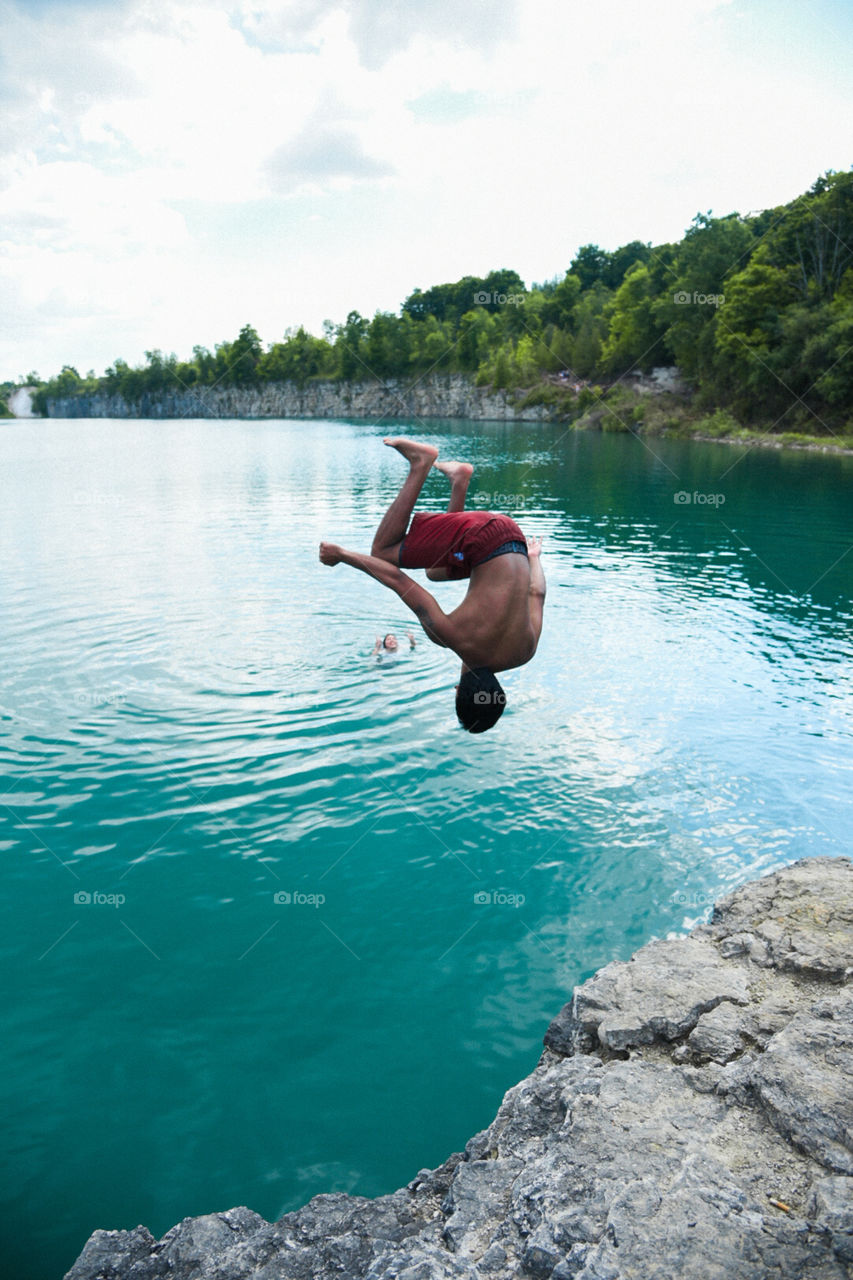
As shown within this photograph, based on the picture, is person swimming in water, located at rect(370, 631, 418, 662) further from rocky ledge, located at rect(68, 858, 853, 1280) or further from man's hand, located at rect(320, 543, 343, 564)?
Answer: rocky ledge, located at rect(68, 858, 853, 1280)

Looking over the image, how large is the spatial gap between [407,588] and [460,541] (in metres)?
0.56

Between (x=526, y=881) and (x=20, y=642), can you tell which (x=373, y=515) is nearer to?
(x=20, y=642)

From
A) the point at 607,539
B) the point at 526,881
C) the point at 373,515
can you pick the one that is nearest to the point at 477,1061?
the point at 526,881

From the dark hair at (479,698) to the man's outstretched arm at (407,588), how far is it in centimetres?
33

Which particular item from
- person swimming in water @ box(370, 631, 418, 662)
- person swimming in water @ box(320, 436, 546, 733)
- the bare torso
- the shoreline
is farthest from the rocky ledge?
the shoreline

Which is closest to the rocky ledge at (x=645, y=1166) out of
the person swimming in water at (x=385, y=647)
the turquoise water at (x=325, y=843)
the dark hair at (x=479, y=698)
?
the turquoise water at (x=325, y=843)

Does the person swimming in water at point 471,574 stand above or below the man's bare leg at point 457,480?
below

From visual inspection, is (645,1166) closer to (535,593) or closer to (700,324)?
(535,593)

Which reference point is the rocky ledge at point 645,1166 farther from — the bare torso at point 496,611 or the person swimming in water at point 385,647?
the person swimming in water at point 385,647

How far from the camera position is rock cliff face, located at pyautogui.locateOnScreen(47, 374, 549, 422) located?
11400cm

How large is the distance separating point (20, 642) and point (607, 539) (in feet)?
60.4

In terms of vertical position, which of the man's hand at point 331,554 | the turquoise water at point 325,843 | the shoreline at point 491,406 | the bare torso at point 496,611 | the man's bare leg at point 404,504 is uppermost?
the shoreline at point 491,406

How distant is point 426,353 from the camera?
127375 millimetres

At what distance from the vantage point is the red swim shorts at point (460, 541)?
17.9 ft
